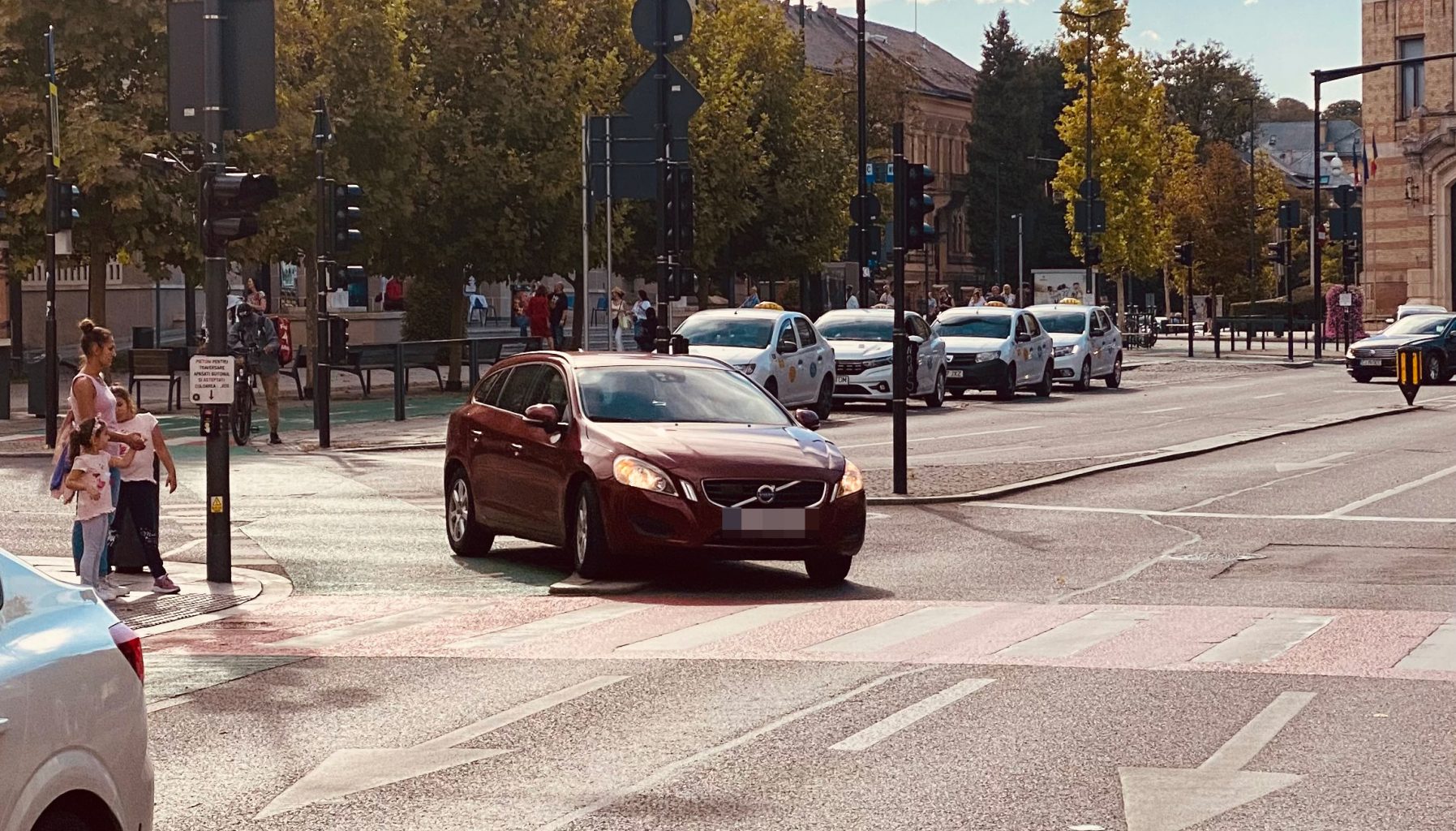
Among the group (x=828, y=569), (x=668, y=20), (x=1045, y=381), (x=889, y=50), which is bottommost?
(x=828, y=569)

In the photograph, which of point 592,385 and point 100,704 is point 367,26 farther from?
point 100,704

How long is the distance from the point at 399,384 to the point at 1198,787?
2714cm

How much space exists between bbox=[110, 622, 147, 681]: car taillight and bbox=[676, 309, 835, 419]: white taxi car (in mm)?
26911

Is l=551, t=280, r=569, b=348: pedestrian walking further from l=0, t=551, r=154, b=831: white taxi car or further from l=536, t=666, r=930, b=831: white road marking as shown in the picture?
l=0, t=551, r=154, b=831: white taxi car

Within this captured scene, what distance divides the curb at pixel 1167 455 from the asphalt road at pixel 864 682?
875 mm

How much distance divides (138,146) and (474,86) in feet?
34.3

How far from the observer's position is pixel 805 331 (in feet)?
114

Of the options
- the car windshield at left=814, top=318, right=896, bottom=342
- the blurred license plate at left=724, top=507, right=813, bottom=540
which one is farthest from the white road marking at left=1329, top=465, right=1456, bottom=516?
the car windshield at left=814, top=318, right=896, bottom=342

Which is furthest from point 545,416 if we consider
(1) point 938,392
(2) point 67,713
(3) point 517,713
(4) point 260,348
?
(1) point 938,392

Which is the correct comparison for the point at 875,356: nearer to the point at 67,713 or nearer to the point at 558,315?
the point at 558,315

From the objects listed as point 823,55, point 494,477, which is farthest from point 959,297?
point 494,477

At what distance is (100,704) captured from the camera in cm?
548

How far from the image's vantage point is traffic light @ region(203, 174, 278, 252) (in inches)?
620

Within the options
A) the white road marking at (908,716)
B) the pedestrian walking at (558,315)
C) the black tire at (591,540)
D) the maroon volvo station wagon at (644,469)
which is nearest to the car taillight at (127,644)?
the white road marking at (908,716)
